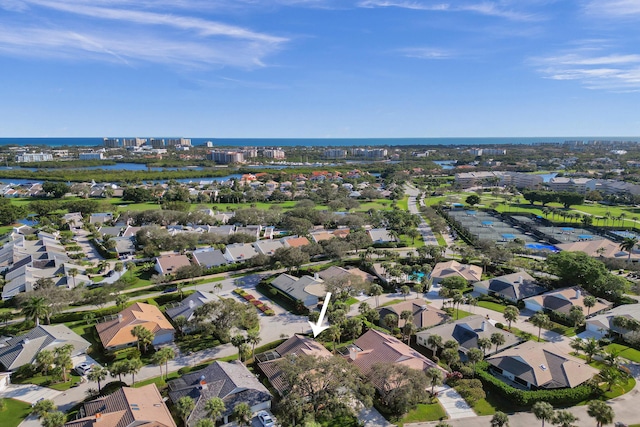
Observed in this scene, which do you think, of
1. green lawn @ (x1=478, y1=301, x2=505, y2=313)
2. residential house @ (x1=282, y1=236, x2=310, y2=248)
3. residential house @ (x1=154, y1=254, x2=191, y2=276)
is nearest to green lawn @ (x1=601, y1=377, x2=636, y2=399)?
green lawn @ (x1=478, y1=301, x2=505, y2=313)

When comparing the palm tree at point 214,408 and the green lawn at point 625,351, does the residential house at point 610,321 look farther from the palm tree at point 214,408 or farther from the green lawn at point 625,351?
the palm tree at point 214,408

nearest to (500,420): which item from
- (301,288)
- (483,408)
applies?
(483,408)

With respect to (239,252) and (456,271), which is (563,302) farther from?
(239,252)

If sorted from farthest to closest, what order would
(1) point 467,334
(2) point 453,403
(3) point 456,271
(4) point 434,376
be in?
1. (3) point 456,271
2. (1) point 467,334
3. (4) point 434,376
4. (2) point 453,403

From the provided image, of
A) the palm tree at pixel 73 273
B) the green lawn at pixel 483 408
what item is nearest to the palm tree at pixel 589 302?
the green lawn at pixel 483 408

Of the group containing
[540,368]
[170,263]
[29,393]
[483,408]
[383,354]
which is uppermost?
[170,263]

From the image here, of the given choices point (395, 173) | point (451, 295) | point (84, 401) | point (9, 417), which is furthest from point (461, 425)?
point (395, 173)
